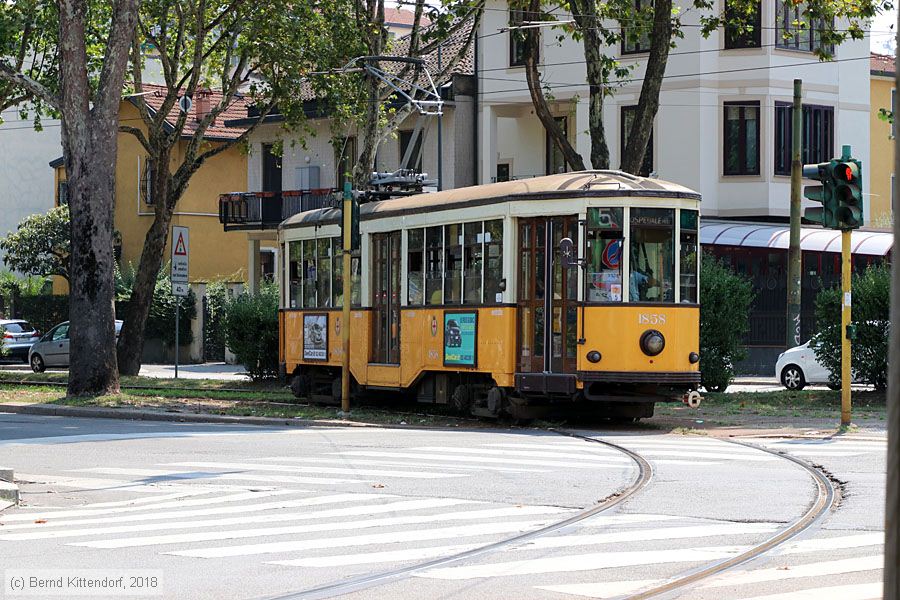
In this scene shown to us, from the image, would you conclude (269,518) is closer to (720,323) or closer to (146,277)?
(720,323)

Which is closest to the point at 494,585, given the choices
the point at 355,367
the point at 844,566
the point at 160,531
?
the point at 844,566

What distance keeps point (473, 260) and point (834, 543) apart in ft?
37.8

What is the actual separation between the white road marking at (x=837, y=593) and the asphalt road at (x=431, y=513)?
20mm

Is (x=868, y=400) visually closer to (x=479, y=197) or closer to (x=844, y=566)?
(x=479, y=197)

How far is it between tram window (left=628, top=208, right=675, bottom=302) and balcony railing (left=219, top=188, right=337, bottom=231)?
29.6 meters

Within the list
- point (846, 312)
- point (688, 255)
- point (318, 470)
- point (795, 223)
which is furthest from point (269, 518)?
point (795, 223)

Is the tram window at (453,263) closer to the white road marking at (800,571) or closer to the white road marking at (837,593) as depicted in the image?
the white road marking at (800,571)

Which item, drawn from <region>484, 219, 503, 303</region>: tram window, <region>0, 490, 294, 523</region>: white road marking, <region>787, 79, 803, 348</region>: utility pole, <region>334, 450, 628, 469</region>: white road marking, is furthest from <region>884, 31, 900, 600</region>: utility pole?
<region>787, 79, 803, 348</region>: utility pole

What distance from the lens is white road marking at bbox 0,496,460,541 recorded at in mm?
10062

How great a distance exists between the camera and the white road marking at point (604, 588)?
751cm

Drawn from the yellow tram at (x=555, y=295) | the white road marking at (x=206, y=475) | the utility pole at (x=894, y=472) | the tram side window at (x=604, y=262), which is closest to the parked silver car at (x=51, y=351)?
the yellow tram at (x=555, y=295)

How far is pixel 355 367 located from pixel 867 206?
81.9 ft

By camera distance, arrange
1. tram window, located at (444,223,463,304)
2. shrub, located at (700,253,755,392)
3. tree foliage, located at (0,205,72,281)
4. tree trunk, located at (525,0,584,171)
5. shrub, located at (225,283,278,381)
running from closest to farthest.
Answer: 1. tram window, located at (444,223,463,304)
2. tree trunk, located at (525,0,584,171)
3. shrub, located at (700,253,755,392)
4. shrub, located at (225,283,278,381)
5. tree foliage, located at (0,205,72,281)

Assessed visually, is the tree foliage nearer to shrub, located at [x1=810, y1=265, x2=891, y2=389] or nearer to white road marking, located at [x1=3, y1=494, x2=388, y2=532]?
shrub, located at [x1=810, y1=265, x2=891, y2=389]
